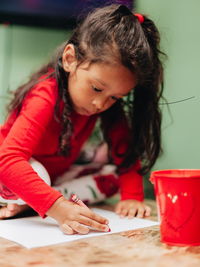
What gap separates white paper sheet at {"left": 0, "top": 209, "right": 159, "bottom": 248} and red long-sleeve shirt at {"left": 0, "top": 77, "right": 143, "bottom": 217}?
0.05 m

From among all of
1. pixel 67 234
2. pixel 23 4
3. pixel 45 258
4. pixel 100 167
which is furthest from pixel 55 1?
pixel 45 258

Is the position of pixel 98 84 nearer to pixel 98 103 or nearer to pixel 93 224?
pixel 98 103

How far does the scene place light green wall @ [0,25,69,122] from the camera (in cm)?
182

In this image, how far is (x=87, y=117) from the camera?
1.33 metres

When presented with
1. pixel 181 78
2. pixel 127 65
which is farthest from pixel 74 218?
pixel 181 78

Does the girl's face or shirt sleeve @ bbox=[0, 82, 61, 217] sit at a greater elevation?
the girl's face

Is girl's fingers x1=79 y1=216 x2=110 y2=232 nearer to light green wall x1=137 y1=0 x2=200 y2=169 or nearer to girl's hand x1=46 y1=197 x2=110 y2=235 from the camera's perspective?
girl's hand x1=46 y1=197 x2=110 y2=235

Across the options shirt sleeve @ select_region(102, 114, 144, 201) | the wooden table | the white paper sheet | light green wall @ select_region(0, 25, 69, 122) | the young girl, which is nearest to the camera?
the wooden table

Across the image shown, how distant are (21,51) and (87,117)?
26.6 inches

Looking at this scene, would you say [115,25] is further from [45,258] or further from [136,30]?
[45,258]

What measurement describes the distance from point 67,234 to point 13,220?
8.9 inches

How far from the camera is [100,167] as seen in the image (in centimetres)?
155

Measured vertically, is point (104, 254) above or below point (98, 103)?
below

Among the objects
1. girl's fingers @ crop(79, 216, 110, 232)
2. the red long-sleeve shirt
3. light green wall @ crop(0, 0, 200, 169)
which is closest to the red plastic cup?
girl's fingers @ crop(79, 216, 110, 232)
